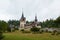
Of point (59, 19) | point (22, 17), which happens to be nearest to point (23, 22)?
point (22, 17)

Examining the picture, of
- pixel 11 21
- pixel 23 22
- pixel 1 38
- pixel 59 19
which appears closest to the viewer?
pixel 1 38

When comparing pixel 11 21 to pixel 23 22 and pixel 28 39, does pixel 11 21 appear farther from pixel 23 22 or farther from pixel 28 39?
pixel 28 39

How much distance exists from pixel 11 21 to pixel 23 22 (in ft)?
170

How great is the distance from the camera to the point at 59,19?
267ft

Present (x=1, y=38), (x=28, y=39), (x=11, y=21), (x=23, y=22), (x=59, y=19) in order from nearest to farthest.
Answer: (x=1, y=38) → (x=28, y=39) → (x=59, y=19) → (x=23, y=22) → (x=11, y=21)

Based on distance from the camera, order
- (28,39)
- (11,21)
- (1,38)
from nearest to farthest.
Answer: (1,38) < (28,39) < (11,21)

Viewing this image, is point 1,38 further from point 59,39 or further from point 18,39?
point 59,39

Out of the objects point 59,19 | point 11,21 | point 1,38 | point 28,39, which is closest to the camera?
point 1,38

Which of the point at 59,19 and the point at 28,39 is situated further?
the point at 59,19

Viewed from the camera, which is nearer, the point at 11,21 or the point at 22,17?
the point at 22,17

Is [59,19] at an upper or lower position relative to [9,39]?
upper

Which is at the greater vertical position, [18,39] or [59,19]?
[59,19]

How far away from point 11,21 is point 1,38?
140 metres

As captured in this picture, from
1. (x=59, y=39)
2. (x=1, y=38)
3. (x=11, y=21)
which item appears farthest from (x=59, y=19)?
(x=11, y=21)
